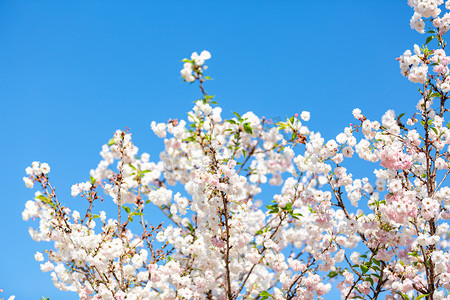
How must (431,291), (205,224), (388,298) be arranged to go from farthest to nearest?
(388,298)
(205,224)
(431,291)

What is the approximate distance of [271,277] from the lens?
8891 mm

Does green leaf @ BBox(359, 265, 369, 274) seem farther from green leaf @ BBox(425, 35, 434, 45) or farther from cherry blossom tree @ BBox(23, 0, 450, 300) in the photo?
green leaf @ BBox(425, 35, 434, 45)

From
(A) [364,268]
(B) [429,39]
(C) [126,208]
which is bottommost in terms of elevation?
(A) [364,268]

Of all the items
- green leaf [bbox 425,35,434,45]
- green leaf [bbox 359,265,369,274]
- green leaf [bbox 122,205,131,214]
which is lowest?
green leaf [bbox 359,265,369,274]

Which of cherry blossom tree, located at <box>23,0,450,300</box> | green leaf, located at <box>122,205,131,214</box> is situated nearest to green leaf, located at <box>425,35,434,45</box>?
cherry blossom tree, located at <box>23,0,450,300</box>

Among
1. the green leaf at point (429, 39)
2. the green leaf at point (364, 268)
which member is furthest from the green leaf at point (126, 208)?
the green leaf at point (429, 39)

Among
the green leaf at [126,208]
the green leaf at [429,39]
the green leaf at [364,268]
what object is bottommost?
the green leaf at [364,268]

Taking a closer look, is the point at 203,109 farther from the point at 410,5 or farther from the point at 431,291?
the point at 431,291

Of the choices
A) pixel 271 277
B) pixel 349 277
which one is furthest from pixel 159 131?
pixel 349 277

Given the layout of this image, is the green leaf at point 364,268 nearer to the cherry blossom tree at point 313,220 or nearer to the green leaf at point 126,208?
the cherry blossom tree at point 313,220

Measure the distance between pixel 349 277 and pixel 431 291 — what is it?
1.13 meters

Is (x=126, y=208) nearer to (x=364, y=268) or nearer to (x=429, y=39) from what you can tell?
(x=364, y=268)

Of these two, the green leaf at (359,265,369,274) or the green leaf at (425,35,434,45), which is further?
the green leaf at (425,35,434,45)

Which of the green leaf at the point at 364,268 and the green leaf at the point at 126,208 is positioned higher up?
the green leaf at the point at 126,208
